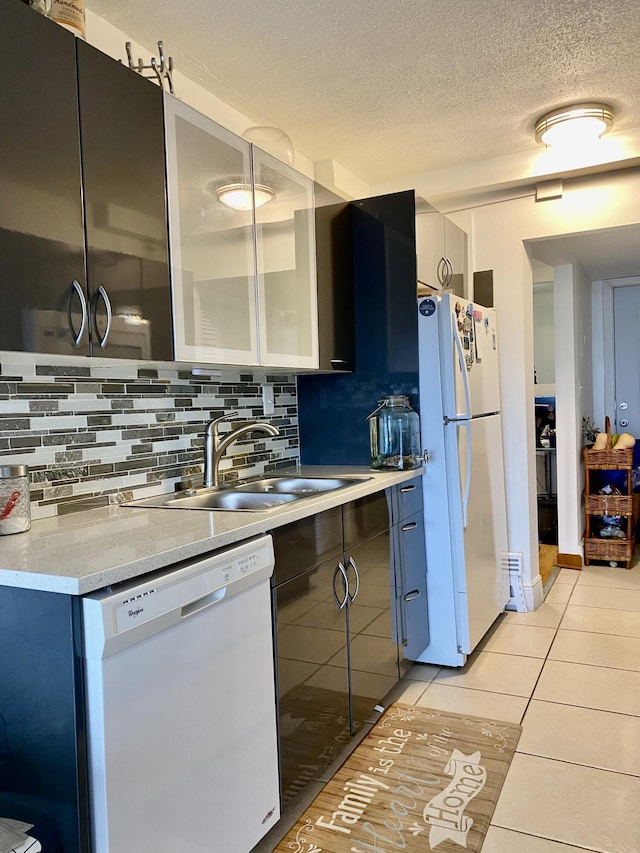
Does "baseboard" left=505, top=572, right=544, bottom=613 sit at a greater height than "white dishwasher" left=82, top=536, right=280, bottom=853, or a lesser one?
lesser

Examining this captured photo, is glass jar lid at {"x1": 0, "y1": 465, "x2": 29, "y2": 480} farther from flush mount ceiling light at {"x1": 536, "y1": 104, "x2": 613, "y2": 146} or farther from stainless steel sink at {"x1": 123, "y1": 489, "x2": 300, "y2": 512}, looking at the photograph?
flush mount ceiling light at {"x1": 536, "y1": 104, "x2": 613, "y2": 146}

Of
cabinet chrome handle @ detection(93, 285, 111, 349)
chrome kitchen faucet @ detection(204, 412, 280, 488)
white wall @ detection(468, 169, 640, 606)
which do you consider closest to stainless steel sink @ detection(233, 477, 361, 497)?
chrome kitchen faucet @ detection(204, 412, 280, 488)

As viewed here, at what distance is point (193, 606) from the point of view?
139 cm

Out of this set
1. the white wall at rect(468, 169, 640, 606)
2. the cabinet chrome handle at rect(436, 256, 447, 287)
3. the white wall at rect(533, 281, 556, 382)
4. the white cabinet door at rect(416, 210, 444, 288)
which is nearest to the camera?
the white cabinet door at rect(416, 210, 444, 288)

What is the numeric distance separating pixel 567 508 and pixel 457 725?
2424 mm

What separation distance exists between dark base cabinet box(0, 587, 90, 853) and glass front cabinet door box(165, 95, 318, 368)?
871mm

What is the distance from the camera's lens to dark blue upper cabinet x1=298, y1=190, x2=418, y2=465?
2.78 meters

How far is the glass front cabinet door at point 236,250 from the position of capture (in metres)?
1.88

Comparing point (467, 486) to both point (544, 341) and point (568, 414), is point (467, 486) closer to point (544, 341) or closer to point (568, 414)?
point (568, 414)

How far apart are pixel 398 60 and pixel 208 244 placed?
1.04 meters

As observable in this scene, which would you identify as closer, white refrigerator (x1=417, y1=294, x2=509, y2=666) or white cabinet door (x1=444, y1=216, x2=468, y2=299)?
white refrigerator (x1=417, y1=294, x2=509, y2=666)

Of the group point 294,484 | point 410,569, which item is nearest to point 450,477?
point 410,569

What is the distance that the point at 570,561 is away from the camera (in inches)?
171

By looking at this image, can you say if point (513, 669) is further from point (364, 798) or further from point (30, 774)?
point (30, 774)
